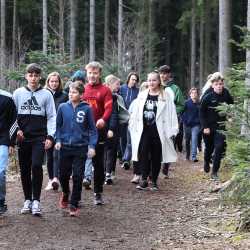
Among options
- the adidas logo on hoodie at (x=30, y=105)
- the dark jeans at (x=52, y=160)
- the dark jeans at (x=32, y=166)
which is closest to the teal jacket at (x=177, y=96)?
the dark jeans at (x=52, y=160)

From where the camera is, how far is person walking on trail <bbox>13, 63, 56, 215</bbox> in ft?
25.5

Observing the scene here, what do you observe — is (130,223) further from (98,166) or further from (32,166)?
(32,166)

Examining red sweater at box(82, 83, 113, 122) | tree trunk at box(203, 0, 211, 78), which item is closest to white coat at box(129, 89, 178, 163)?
red sweater at box(82, 83, 113, 122)

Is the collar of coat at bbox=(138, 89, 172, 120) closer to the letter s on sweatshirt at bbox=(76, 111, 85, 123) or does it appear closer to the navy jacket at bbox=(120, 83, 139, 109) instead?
the letter s on sweatshirt at bbox=(76, 111, 85, 123)

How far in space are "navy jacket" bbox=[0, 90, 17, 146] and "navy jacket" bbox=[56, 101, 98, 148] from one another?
660 mm

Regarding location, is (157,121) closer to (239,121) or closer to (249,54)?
(249,54)

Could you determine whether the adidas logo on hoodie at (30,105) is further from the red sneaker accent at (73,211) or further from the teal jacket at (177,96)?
the teal jacket at (177,96)

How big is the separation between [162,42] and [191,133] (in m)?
29.5

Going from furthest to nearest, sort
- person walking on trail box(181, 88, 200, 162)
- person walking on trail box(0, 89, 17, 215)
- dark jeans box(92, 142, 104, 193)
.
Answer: person walking on trail box(181, 88, 200, 162) < dark jeans box(92, 142, 104, 193) < person walking on trail box(0, 89, 17, 215)

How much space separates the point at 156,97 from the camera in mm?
10141

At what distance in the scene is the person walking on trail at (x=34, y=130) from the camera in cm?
777

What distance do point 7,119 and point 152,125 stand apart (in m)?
3.19

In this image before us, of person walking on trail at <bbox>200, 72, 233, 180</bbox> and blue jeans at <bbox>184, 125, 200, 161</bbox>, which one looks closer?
person walking on trail at <bbox>200, 72, 233, 180</bbox>

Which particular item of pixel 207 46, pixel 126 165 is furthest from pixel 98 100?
pixel 207 46
